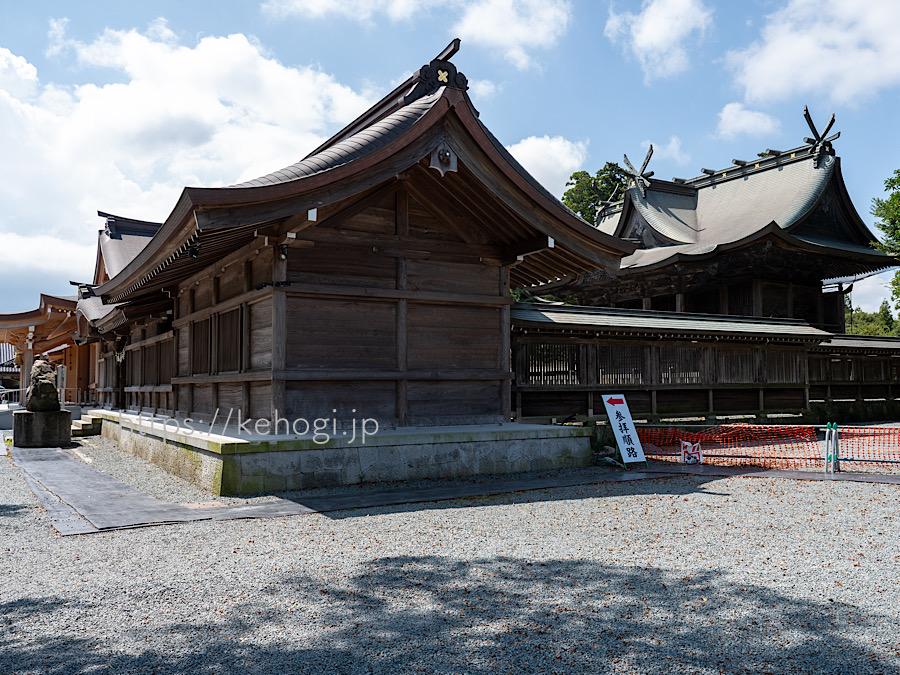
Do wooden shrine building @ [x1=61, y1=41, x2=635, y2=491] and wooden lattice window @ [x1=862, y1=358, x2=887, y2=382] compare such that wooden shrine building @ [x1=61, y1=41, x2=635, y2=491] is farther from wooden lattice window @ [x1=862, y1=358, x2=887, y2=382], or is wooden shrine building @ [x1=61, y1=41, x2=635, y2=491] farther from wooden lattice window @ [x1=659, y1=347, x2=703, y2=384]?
wooden lattice window @ [x1=862, y1=358, x2=887, y2=382]

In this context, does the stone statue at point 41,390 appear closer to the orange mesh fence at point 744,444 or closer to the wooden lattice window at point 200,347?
the wooden lattice window at point 200,347

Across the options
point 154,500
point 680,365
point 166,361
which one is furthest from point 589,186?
point 154,500

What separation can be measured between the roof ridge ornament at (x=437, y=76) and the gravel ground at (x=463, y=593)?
6225mm

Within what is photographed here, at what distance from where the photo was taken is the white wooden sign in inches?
445

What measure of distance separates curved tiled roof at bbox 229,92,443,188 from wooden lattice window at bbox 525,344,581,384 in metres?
6.22

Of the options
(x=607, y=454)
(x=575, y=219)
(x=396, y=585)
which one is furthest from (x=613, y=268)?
(x=396, y=585)

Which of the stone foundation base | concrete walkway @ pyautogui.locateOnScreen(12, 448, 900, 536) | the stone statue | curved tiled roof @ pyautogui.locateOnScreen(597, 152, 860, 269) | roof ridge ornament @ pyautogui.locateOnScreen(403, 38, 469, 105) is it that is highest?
curved tiled roof @ pyautogui.locateOnScreen(597, 152, 860, 269)

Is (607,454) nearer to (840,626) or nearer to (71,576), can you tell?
(840,626)

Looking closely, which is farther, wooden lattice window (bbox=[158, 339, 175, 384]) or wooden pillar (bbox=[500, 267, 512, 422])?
wooden lattice window (bbox=[158, 339, 175, 384])

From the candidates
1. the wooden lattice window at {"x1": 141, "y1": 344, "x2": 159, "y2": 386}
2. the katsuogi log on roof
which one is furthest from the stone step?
the katsuogi log on roof

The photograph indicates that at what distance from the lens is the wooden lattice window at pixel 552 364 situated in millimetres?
14406

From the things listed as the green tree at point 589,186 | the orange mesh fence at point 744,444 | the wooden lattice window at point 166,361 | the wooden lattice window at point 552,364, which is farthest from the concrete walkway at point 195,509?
the green tree at point 589,186

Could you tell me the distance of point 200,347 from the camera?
12.8m

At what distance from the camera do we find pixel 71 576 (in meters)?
5.00
